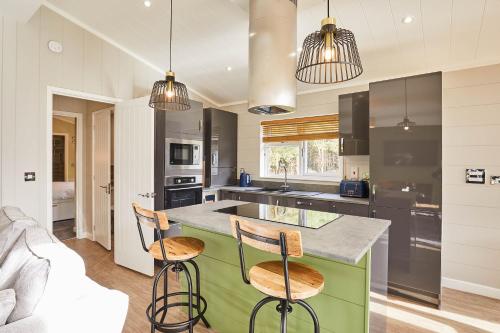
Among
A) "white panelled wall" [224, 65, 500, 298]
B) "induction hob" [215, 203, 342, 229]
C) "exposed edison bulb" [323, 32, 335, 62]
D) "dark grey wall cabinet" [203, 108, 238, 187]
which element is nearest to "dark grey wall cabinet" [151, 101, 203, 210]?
"dark grey wall cabinet" [203, 108, 238, 187]

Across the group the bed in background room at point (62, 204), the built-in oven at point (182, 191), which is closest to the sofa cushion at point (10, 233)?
the built-in oven at point (182, 191)

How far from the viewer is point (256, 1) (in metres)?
2.28

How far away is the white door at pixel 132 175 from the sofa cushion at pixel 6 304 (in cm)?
195

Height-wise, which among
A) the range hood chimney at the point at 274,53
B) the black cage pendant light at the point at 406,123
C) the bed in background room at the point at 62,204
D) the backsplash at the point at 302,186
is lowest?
the bed in background room at the point at 62,204

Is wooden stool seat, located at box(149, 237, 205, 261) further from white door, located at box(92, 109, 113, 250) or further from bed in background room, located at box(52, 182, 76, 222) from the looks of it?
bed in background room, located at box(52, 182, 76, 222)

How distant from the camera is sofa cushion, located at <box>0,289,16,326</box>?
112 cm

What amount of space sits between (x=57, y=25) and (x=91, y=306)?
326cm

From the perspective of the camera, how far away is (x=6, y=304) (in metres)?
1.13

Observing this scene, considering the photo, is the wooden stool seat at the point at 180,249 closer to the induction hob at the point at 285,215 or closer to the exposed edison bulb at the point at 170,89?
the induction hob at the point at 285,215

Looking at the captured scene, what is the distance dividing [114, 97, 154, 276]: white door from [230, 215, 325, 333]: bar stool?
204 centimetres

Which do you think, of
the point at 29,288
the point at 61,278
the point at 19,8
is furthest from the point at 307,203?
the point at 19,8

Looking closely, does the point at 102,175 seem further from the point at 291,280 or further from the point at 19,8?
the point at 291,280

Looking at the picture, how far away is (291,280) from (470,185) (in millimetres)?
2567

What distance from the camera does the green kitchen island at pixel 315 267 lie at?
1413 millimetres
